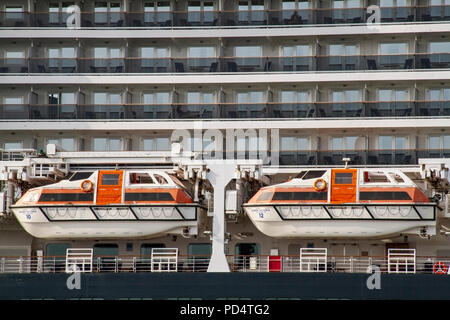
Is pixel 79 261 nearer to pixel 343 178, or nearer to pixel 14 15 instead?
pixel 343 178

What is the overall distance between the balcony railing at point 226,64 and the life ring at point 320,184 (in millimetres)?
5480

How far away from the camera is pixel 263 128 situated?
36.4 metres

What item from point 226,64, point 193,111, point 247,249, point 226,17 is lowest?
point 247,249

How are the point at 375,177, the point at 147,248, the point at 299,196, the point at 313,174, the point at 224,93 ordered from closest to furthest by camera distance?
1. the point at 299,196
2. the point at 313,174
3. the point at 375,177
4. the point at 147,248
5. the point at 224,93

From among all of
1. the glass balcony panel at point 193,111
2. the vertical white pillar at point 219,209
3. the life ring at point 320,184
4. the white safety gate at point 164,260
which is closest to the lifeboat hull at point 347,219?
the life ring at point 320,184

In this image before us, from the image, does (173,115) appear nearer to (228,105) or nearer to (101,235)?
(228,105)

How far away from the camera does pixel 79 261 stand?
34500 millimetres

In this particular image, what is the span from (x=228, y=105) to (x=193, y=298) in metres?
8.62

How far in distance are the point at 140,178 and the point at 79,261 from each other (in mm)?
3517

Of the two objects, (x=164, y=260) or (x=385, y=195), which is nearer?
(x=385, y=195)

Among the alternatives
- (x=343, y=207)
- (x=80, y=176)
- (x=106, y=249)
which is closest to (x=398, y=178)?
(x=343, y=207)

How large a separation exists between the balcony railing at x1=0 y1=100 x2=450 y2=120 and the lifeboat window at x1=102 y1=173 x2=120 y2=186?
3.86 meters

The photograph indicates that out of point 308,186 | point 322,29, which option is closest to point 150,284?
point 308,186
